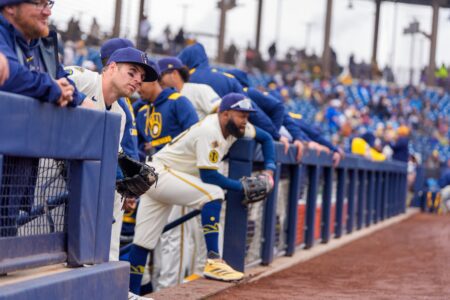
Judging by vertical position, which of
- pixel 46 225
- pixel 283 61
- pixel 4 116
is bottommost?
pixel 46 225

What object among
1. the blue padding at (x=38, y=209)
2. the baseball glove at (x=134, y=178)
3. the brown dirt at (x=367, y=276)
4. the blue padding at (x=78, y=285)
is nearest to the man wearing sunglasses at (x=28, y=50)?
the blue padding at (x=38, y=209)

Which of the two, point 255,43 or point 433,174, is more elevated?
point 255,43

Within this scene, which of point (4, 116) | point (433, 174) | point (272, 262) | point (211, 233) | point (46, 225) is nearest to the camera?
point (4, 116)

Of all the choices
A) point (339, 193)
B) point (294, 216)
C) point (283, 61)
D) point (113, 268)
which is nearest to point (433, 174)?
point (283, 61)

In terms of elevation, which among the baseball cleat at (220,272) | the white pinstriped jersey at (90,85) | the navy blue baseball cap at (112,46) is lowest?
the baseball cleat at (220,272)

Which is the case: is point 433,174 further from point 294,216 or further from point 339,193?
point 294,216

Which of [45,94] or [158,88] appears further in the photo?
[158,88]

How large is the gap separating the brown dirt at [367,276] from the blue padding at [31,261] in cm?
189

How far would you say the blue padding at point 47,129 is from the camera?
3.11 metres

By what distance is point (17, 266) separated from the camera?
3312mm

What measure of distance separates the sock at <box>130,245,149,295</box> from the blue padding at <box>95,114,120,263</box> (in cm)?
224

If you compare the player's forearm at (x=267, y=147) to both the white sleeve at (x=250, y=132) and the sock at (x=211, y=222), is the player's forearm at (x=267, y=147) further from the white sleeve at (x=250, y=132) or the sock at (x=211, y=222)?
the sock at (x=211, y=222)

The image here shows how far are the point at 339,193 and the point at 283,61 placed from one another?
84.0ft

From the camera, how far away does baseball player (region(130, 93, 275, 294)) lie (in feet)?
20.0
